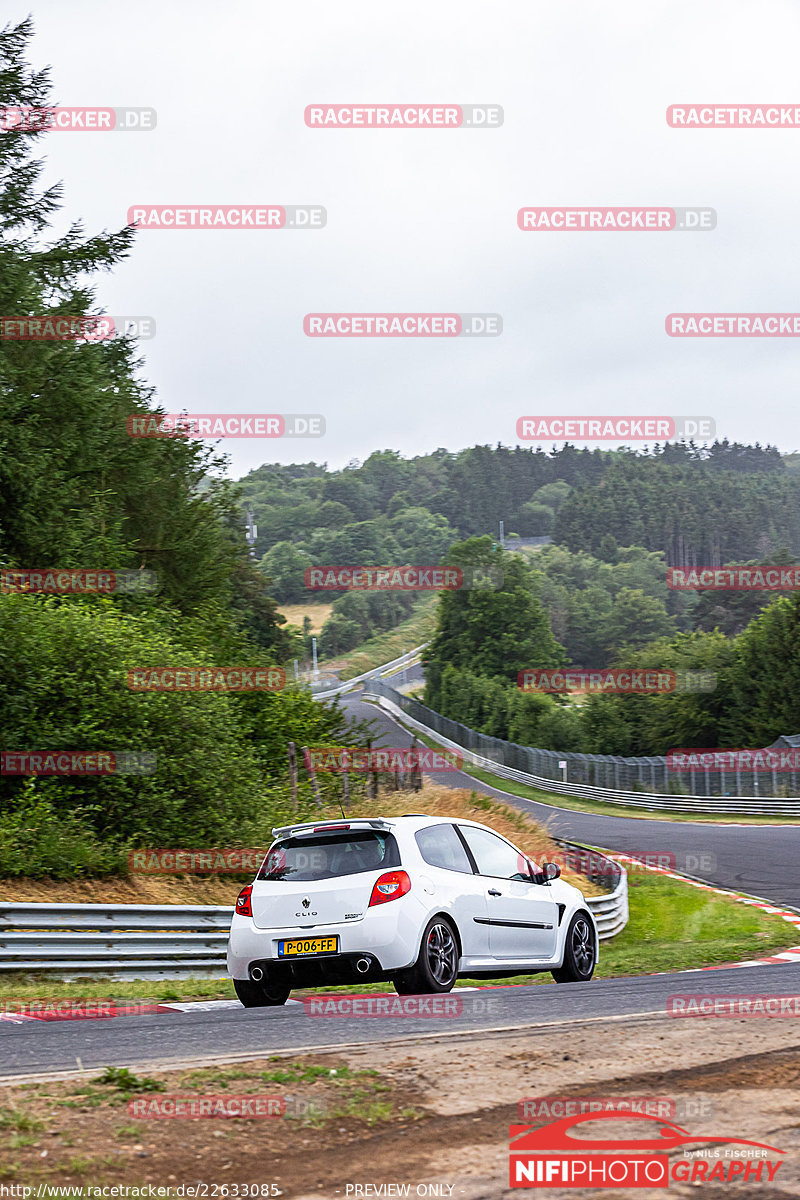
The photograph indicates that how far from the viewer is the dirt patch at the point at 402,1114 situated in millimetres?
4555

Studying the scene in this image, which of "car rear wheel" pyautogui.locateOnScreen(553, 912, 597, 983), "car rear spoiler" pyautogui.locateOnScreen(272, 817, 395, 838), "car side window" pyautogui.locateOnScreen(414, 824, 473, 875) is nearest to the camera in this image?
"car rear spoiler" pyautogui.locateOnScreen(272, 817, 395, 838)

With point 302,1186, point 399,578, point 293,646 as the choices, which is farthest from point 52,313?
point 399,578

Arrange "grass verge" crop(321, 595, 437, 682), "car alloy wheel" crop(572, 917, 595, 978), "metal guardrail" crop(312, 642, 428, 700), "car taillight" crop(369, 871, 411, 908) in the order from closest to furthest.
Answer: "car taillight" crop(369, 871, 411, 908), "car alloy wheel" crop(572, 917, 595, 978), "metal guardrail" crop(312, 642, 428, 700), "grass verge" crop(321, 595, 437, 682)

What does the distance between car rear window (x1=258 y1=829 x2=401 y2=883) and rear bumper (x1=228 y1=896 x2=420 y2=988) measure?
1.30 ft

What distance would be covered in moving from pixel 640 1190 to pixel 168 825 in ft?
43.2

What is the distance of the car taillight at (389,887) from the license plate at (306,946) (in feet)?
1.39

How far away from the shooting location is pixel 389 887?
9.34m

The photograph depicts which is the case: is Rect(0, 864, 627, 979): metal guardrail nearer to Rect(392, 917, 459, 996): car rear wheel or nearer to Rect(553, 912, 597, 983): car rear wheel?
Rect(553, 912, 597, 983): car rear wheel

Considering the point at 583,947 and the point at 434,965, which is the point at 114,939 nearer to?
the point at 434,965

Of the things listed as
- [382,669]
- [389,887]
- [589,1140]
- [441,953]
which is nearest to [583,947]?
[441,953]

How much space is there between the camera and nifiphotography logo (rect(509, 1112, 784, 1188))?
4.52 metres

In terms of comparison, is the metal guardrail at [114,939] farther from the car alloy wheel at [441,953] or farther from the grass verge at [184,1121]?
the grass verge at [184,1121]

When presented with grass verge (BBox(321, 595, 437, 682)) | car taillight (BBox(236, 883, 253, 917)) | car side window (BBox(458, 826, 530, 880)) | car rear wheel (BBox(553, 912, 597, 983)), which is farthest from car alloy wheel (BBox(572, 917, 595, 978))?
grass verge (BBox(321, 595, 437, 682))

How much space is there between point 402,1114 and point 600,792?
54295 mm
